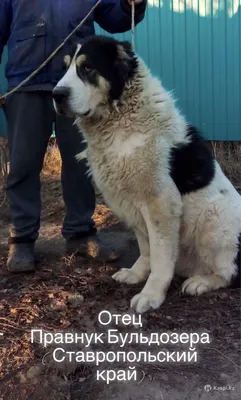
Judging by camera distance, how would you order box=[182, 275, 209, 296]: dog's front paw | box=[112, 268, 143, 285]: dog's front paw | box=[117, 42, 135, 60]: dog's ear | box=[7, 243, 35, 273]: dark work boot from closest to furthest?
box=[117, 42, 135, 60]: dog's ear, box=[182, 275, 209, 296]: dog's front paw, box=[112, 268, 143, 285]: dog's front paw, box=[7, 243, 35, 273]: dark work boot

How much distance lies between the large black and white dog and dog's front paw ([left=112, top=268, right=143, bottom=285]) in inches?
12.0

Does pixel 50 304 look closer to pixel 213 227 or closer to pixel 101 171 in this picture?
pixel 101 171

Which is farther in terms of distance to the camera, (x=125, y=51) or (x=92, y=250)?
(x=92, y=250)

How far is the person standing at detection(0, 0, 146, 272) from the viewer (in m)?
3.75

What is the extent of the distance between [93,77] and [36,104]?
76cm

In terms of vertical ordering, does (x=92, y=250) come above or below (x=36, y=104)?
below

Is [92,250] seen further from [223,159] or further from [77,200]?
[223,159]

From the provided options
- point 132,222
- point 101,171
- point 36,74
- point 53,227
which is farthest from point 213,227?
point 53,227

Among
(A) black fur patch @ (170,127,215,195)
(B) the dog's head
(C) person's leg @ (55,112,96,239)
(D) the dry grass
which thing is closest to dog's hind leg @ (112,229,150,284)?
(A) black fur patch @ (170,127,215,195)

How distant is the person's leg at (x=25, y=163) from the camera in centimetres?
384

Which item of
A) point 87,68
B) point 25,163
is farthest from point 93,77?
point 25,163

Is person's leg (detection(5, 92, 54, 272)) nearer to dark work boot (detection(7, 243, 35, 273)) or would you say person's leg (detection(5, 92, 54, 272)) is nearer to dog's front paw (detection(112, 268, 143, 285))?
dark work boot (detection(7, 243, 35, 273))

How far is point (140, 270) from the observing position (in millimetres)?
3668

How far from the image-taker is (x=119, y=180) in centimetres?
327
